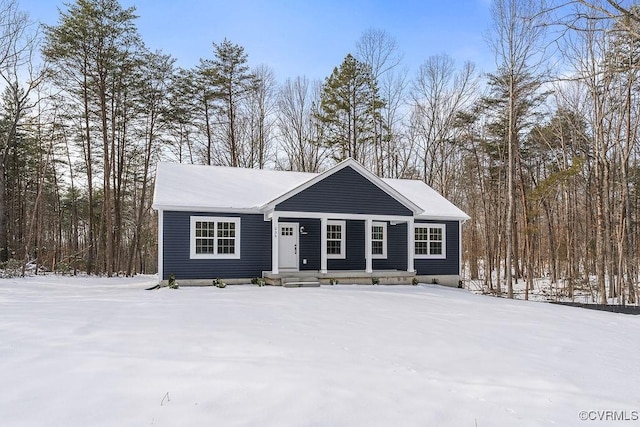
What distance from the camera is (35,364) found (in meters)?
4.49

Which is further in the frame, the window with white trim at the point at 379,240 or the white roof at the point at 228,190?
the window with white trim at the point at 379,240

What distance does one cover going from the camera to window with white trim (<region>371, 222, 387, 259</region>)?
16609 millimetres

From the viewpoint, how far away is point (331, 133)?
81.5ft

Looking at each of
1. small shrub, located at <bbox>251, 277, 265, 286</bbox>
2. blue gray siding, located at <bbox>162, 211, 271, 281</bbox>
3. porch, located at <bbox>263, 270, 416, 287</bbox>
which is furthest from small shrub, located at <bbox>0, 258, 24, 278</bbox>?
porch, located at <bbox>263, 270, 416, 287</bbox>

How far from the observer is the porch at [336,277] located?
13734mm

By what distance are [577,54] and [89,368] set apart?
19100 mm

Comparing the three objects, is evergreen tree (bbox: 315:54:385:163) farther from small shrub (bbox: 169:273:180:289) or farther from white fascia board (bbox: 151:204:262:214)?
small shrub (bbox: 169:273:180:289)

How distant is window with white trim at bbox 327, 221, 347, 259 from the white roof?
2.19 metres

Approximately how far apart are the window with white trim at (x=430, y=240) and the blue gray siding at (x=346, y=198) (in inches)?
62.2

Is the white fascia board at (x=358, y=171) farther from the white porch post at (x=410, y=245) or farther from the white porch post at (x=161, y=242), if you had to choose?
the white porch post at (x=161, y=242)

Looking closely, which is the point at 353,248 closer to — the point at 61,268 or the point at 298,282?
the point at 298,282

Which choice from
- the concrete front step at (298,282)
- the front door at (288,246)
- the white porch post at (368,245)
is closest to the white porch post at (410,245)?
the white porch post at (368,245)

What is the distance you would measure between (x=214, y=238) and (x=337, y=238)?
190 inches

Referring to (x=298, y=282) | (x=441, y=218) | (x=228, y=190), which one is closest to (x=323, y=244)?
(x=298, y=282)
